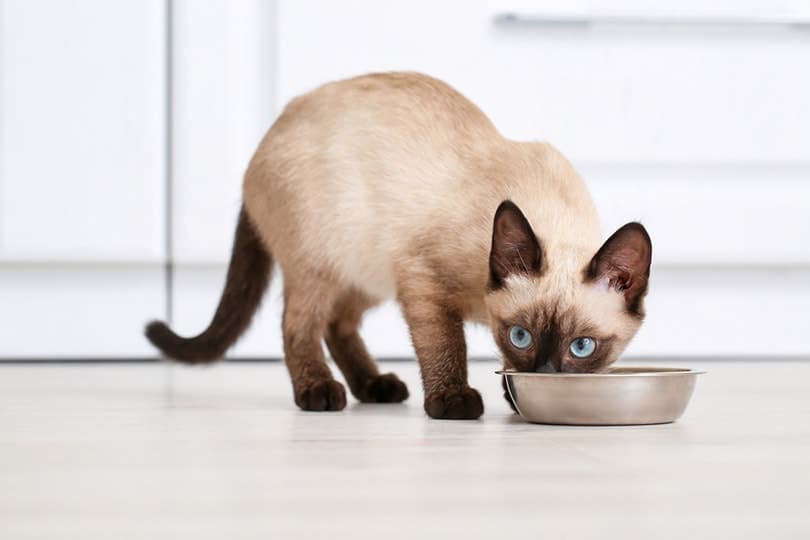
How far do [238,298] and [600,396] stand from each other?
39.0 inches

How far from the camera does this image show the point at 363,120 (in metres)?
2.23

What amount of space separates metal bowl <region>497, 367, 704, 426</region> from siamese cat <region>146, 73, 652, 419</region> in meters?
0.04

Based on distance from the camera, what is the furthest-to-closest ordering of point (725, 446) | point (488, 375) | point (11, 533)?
point (488, 375), point (725, 446), point (11, 533)

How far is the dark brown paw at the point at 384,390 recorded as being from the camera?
2314 millimetres

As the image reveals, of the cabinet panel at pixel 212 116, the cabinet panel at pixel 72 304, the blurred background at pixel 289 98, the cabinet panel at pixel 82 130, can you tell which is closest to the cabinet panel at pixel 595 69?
the blurred background at pixel 289 98

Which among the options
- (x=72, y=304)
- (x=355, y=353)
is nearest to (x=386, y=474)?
(x=355, y=353)

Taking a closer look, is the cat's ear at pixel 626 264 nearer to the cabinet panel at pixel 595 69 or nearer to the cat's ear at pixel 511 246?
the cat's ear at pixel 511 246

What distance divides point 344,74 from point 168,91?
530 mm

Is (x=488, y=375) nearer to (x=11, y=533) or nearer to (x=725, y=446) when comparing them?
(x=725, y=446)

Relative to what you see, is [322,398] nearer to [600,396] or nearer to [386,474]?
[600,396]

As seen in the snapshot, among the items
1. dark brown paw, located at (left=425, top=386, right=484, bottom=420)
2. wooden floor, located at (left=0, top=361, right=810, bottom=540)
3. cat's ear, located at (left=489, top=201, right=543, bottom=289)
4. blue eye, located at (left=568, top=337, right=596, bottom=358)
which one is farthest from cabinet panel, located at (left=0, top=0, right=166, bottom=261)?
blue eye, located at (left=568, top=337, right=596, bottom=358)

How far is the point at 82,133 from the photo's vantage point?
132 inches

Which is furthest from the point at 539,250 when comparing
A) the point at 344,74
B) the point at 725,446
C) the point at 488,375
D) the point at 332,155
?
the point at 344,74

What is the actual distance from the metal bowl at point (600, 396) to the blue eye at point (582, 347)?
2.1 inches
